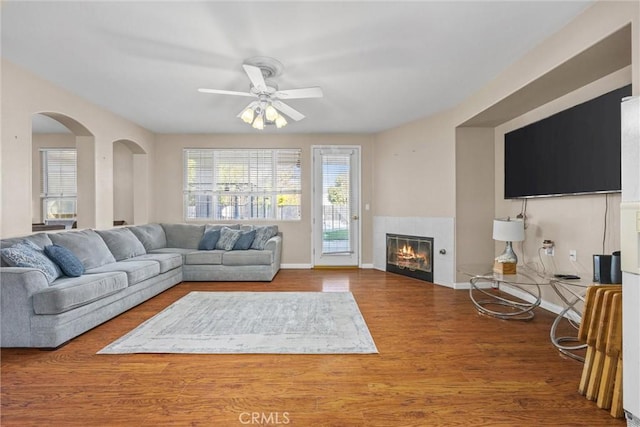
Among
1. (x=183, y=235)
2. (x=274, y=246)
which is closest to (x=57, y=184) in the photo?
(x=183, y=235)

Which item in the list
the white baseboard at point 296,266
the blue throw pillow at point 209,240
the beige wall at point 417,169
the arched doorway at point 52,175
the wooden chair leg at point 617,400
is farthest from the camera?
the arched doorway at point 52,175

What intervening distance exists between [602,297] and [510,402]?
85 cm

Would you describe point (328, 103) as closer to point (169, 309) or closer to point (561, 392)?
point (169, 309)

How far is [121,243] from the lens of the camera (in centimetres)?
432

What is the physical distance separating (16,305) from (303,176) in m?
4.39

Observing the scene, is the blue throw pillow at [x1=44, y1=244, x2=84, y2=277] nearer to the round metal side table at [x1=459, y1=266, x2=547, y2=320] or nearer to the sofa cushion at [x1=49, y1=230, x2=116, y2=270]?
the sofa cushion at [x1=49, y1=230, x2=116, y2=270]

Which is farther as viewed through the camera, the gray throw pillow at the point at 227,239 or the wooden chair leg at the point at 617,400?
the gray throw pillow at the point at 227,239

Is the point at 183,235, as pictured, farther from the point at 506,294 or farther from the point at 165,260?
the point at 506,294

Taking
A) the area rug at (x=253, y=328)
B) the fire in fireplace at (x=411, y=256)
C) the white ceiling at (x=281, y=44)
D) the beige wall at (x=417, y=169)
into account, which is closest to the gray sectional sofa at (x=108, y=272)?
the area rug at (x=253, y=328)

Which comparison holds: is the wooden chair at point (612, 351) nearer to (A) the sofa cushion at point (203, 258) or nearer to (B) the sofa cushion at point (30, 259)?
(B) the sofa cushion at point (30, 259)

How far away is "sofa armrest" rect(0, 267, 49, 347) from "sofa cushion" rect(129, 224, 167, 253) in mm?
2446

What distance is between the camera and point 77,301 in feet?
8.80

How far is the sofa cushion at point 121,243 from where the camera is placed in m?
4.22

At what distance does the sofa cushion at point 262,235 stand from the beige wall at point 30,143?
7.43ft
